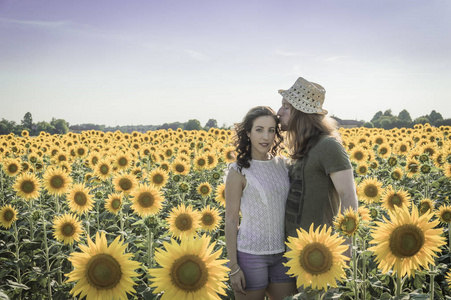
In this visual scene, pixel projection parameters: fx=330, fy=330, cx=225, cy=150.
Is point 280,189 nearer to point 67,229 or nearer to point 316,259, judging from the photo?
point 316,259

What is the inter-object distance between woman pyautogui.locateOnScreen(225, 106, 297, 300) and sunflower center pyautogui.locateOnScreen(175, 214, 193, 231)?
1.10m

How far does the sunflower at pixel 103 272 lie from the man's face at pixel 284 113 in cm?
230

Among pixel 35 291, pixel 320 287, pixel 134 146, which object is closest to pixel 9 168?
pixel 35 291

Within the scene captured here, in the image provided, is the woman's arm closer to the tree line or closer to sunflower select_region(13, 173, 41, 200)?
sunflower select_region(13, 173, 41, 200)

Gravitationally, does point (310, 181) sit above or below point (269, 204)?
above

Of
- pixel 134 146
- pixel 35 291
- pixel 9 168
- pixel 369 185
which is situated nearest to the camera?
pixel 35 291

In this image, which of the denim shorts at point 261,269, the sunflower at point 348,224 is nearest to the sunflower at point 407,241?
the sunflower at point 348,224

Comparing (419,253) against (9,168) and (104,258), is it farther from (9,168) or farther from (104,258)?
(9,168)

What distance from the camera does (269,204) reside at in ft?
11.3

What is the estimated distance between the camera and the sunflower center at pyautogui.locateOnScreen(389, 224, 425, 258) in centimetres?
206

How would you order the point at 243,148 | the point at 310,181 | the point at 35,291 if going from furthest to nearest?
the point at 35,291 → the point at 243,148 → the point at 310,181

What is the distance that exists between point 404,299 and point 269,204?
5.16 feet

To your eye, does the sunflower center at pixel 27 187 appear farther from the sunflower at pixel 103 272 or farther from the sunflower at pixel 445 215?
the sunflower at pixel 445 215

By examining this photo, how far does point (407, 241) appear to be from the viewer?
208 centimetres
